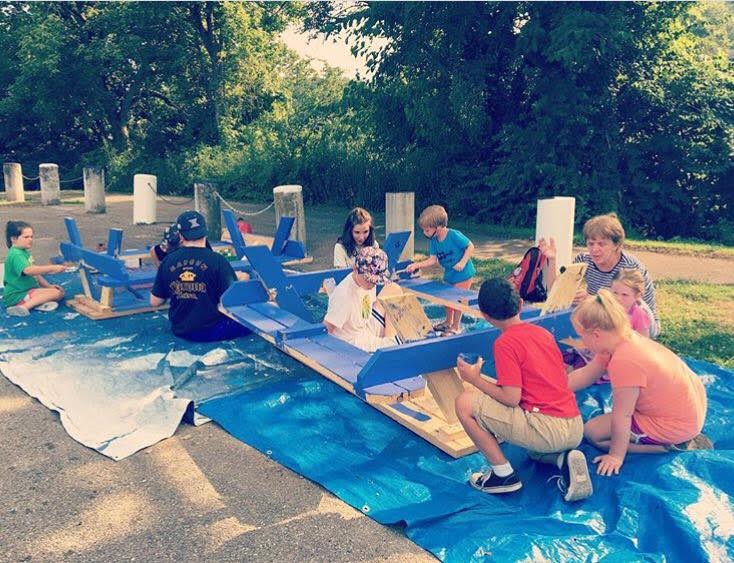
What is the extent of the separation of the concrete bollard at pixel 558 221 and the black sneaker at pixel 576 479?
3.46m

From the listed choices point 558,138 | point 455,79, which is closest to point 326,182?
point 455,79

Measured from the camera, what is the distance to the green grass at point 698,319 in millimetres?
5918

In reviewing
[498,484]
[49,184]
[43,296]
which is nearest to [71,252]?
[43,296]

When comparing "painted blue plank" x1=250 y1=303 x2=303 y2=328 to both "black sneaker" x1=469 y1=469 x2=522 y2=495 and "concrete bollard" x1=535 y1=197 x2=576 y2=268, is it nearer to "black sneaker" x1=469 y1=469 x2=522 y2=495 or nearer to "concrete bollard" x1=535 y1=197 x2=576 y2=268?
"black sneaker" x1=469 y1=469 x2=522 y2=495

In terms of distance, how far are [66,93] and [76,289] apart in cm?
2265

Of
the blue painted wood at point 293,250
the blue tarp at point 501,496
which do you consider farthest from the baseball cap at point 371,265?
the blue painted wood at point 293,250

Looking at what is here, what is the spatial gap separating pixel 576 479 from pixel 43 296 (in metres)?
5.98

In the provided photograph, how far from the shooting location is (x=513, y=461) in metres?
4.02

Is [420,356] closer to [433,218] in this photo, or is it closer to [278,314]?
[278,314]

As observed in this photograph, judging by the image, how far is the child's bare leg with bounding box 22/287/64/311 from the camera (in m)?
7.36

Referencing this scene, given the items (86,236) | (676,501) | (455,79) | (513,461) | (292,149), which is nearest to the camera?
(676,501)

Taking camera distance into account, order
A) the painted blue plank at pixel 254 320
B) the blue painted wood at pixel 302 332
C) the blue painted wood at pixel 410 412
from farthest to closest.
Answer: the painted blue plank at pixel 254 320, the blue painted wood at pixel 302 332, the blue painted wood at pixel 410 412

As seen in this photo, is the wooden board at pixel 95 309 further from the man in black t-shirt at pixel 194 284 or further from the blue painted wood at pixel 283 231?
the blue painted wood at pixel 283 231

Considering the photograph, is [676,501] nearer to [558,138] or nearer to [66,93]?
[558,138]
